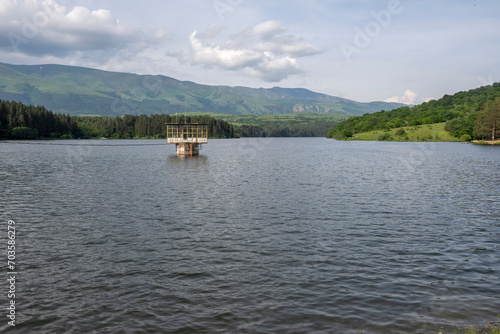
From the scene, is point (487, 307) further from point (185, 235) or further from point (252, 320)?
point (185, 235)

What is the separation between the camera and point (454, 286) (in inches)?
645

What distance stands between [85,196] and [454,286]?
37088 millimetres

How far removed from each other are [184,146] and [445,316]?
10138cm

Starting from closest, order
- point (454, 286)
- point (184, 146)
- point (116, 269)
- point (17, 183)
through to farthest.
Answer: point (454, 286)
point (116, 269)
point (17, 183)
point (184, 146)

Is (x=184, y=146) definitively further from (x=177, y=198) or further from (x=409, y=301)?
(x=409, y=301)

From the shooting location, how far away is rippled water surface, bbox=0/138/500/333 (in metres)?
13.6

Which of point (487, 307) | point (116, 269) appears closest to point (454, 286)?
point (487, 307)

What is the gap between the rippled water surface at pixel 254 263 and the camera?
13.6 meters

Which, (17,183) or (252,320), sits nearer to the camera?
(252,320)

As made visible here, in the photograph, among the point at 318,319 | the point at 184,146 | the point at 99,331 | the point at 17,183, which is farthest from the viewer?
the point at 184,146

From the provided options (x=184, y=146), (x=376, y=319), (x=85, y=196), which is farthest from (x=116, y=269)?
(x=184, y=146)

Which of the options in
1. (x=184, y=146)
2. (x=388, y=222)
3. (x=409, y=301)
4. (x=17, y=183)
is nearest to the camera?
(x=409, y=301)

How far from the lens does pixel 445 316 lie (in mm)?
13617

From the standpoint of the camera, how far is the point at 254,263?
63.8 feet
